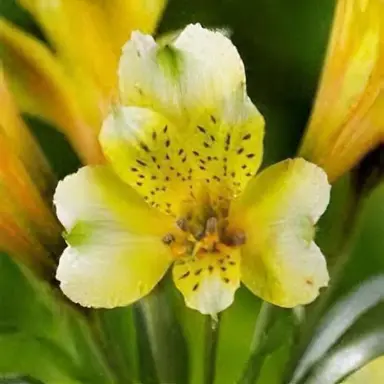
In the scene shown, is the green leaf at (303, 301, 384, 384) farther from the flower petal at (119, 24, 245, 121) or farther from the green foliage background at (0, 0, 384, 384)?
the flower petal at (119, 24, 245, 121)

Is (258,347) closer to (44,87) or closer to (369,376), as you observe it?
(369,376)

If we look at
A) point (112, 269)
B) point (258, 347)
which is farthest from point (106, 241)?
point (258, 347)

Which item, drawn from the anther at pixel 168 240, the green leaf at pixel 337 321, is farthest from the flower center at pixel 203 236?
the green leaf at pixel 337 321

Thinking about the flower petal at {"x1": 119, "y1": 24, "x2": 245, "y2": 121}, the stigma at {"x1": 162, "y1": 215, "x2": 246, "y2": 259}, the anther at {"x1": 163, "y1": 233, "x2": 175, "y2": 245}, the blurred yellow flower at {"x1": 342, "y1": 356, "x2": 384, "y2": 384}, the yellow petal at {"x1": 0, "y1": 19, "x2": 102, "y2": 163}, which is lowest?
the blurred yellow flower at {"x1": 342, "y1": 356, "x2": 384, "y2": 384}

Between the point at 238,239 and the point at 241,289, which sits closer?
the point at 238,239

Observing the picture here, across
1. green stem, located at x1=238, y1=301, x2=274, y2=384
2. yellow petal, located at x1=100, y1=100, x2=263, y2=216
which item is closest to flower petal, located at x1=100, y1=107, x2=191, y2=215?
yellow petal, located at x1=100, y1=100, x2=263, y2=216
